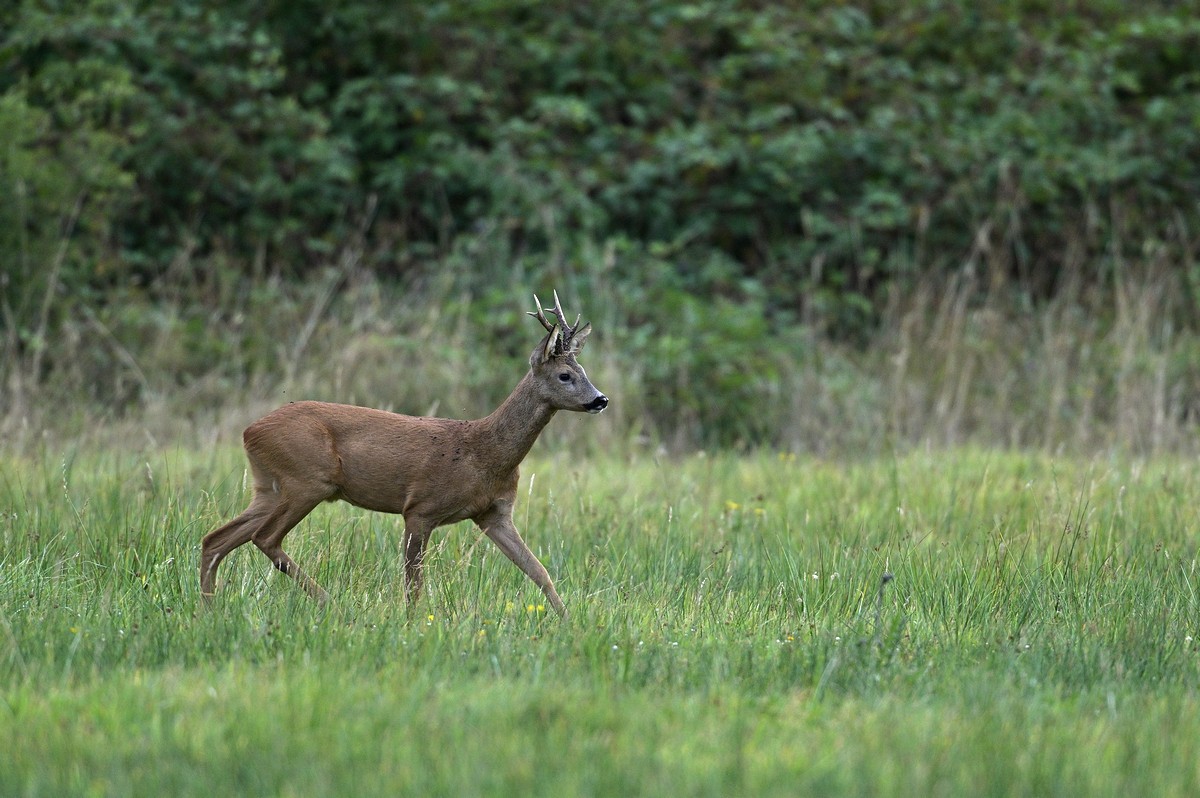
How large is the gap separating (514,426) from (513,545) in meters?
0.48

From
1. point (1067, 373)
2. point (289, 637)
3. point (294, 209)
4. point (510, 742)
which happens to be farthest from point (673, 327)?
point (510, 742)

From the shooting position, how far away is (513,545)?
5.93 meters

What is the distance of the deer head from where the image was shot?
5926 mm

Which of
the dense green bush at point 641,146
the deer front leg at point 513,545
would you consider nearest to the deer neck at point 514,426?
the deer front leg at point 513,545

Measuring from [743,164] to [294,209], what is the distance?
4066 millimetres

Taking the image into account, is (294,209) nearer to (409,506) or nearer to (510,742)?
(409,506)

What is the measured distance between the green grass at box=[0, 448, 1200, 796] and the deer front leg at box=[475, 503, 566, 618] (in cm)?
9

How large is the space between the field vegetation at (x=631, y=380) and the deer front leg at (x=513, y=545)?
0.34ft

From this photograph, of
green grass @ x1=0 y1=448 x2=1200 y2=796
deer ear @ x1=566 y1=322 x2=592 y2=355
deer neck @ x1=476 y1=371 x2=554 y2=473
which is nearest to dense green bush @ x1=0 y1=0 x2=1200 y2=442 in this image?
green grass @ x1=0 y1=448 x2=1200 y2=796

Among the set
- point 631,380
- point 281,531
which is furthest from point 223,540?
point 631,380

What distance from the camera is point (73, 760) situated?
372cm

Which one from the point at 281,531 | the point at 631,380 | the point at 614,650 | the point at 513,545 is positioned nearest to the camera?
the point at 614,650

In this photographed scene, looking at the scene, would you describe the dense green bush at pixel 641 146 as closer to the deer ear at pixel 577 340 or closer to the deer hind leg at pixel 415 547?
the deer ear at pixel 577 340

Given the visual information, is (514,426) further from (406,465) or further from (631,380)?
(631,380)
